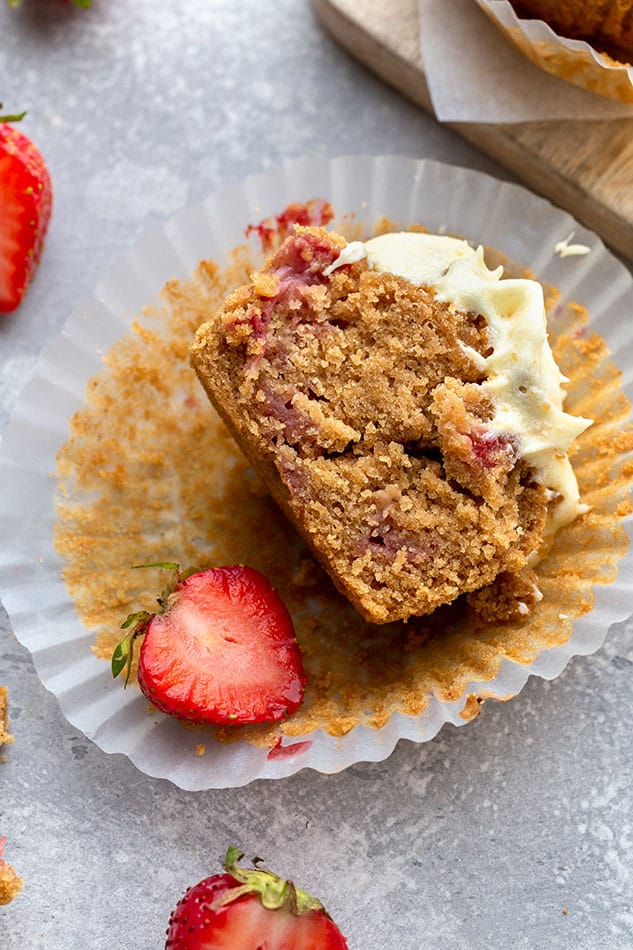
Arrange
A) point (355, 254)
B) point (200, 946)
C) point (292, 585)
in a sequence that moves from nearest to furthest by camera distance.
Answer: point (200, 946), point (355, 254), point (292, 585)

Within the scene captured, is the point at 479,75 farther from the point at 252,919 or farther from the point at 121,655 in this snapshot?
the point at 252,919

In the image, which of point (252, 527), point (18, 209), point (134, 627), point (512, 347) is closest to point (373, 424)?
point (512, 347)

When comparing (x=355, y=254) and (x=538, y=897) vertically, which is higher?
(x=355, y=254)

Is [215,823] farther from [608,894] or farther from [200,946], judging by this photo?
[608,894]

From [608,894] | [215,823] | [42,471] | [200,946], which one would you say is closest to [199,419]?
[42,471]

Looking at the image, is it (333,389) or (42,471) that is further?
(42,471)

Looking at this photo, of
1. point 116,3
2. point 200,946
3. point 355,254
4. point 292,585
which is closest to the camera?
point 200,946
